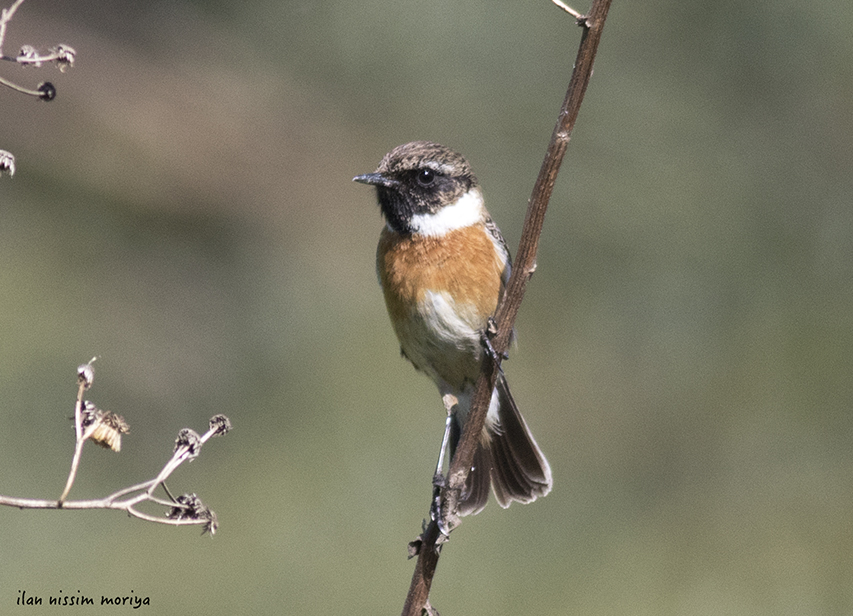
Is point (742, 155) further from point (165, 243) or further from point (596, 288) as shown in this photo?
point (165, 243)

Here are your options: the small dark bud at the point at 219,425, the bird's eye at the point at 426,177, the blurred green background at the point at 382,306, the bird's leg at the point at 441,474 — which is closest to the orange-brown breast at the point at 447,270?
the bird's eye at the point at 426,177

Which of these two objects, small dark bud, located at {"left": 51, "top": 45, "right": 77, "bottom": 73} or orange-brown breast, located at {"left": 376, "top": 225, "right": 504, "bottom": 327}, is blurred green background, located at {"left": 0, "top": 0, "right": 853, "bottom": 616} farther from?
small dark bud, located at {"left": 51, "top": 45, "right": 77, "bottom": 73}

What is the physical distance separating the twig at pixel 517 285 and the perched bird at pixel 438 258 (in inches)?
39.2

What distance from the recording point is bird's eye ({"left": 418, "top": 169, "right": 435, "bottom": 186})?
394 centimetres

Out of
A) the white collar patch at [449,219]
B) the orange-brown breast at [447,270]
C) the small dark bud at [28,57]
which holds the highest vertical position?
the white collar patch at [449,219]

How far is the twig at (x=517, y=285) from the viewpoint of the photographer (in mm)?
2170

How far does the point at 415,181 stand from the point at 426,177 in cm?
5

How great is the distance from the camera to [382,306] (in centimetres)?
700

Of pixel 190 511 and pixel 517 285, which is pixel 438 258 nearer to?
pixel 517 285

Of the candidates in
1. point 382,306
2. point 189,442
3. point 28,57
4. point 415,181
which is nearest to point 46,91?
point 28,57

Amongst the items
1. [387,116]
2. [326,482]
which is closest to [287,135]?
[387,116]

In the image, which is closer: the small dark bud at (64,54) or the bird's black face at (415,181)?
the small dark bud at (64,54)

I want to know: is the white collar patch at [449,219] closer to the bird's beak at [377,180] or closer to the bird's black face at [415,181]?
the bird's black face at [415,181]

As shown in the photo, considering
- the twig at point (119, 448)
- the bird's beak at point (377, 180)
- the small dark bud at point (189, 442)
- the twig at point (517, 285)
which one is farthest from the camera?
the bird's beak at point (377, 180)
